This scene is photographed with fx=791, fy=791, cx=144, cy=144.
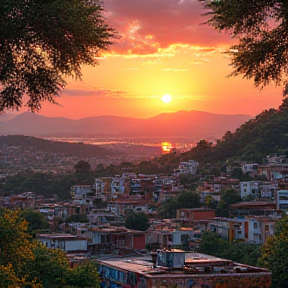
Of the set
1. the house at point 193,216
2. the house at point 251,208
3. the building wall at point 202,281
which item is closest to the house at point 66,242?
the house at point 193,216

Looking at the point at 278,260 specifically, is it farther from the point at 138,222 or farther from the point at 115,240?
the point at 138,222

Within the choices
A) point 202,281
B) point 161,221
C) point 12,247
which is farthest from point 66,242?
point 12,247

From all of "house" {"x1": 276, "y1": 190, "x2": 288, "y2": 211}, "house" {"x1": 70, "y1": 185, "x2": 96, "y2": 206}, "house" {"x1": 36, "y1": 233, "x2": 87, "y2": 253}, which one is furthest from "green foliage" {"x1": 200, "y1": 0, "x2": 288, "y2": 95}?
"house" {"x1": 70, "y1": 185, "x2": 96, "y2": 206}

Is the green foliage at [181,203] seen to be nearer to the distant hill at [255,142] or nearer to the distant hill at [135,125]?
the distant hill at [255,142]

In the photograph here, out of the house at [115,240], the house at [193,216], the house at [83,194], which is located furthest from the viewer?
the house at [83,194]

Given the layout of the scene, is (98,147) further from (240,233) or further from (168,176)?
(240,233)

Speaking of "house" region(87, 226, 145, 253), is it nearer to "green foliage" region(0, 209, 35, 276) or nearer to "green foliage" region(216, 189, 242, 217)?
"green foliage" region(216, 189, 242, 217)
